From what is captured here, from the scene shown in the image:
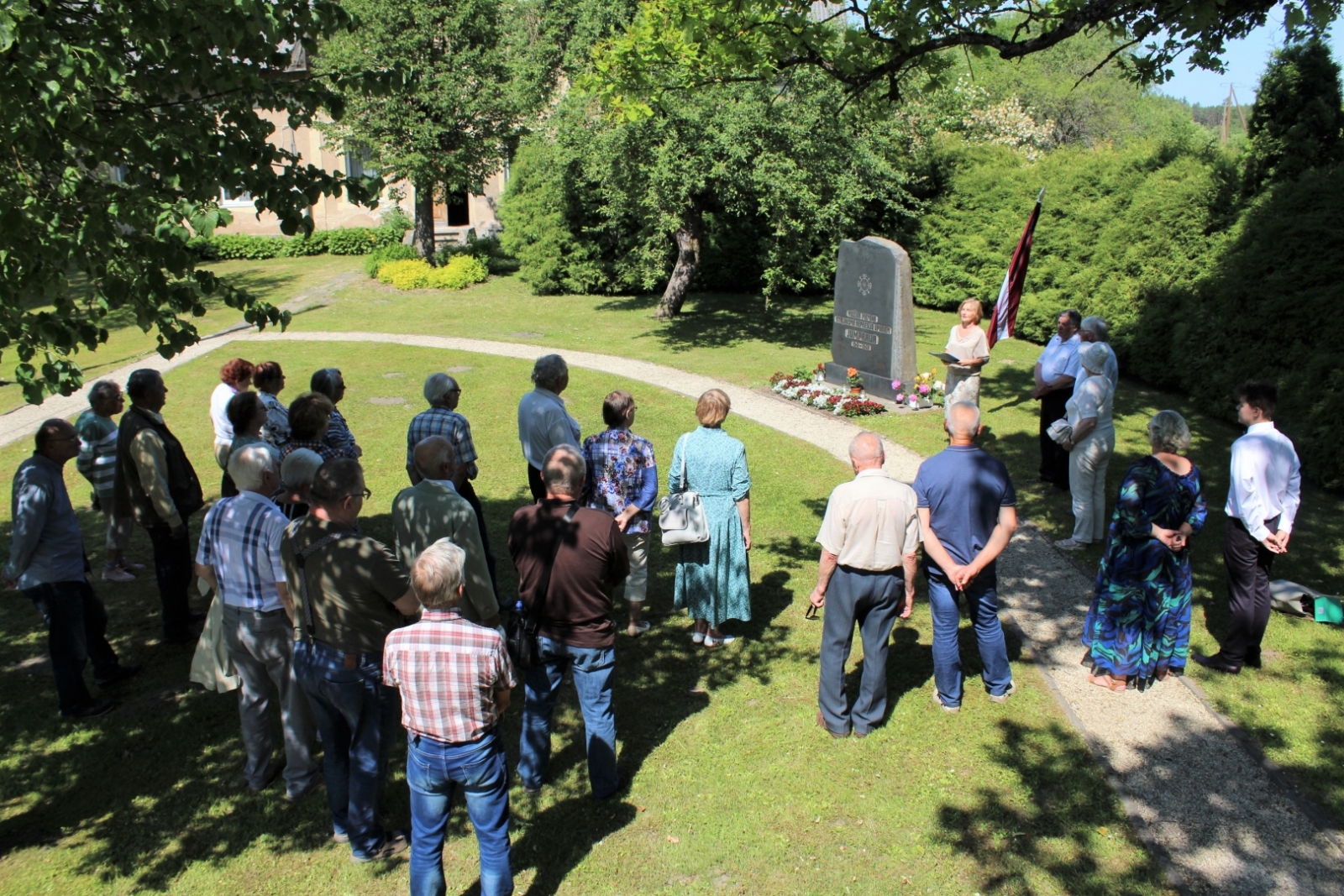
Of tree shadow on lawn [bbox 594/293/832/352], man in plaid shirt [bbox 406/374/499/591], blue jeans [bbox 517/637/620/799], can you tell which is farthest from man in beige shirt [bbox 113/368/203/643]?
tree shadow on lawn [bbox 594/293/832/352]

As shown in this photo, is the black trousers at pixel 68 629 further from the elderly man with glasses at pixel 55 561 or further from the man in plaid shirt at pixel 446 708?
the man in plaid shirt at pixel 446 708

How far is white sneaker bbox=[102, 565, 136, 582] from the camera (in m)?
7.77

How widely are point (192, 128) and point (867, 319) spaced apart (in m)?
10.1

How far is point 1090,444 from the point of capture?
7965 mm

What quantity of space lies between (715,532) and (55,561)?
3.92 metres

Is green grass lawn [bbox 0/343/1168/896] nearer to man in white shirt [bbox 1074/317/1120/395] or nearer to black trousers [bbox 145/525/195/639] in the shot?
black trousers [bbox 145/525/195/639]

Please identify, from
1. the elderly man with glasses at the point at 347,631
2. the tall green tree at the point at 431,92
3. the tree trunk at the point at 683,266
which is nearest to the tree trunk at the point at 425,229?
the tall green tree at the point at 431,92

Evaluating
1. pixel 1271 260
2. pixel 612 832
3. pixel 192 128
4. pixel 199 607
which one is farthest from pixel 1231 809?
pixel 1271 260

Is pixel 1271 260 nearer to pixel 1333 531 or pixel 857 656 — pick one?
pixel 1333 531

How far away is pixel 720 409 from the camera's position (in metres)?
5.88

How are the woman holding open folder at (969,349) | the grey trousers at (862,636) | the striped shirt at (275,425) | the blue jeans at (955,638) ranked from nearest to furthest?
1. the grey trousers at (862,636)
2. the blue jeans at (955,638)
3. the striped shirt at (275,425)
4. the woman holding open folder at (969,349)

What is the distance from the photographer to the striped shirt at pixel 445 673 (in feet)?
12.0

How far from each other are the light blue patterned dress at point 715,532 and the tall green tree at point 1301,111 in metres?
10.5

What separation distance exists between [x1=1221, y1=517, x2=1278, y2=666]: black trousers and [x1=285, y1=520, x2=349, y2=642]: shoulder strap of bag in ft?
17.3
